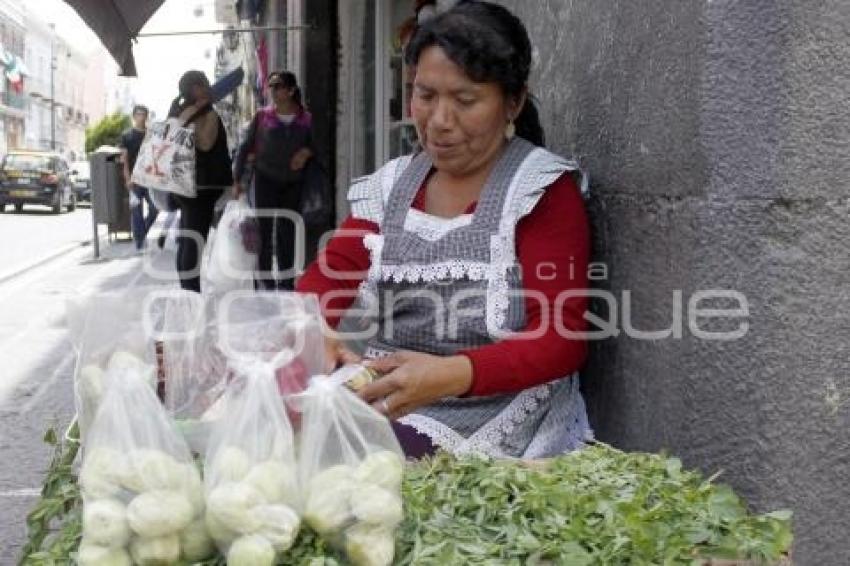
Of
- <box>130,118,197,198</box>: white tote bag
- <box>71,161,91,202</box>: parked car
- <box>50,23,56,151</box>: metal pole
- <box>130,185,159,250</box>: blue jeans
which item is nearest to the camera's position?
<box>130,118,197,198</box>: white tote bag

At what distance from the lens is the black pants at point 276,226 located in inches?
331

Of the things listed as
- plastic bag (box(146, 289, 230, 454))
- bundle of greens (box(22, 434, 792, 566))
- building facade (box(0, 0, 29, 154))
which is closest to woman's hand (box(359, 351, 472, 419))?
bundle of greens (box(22, 434, 792, 566))

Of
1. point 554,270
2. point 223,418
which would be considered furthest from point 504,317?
point 223,418

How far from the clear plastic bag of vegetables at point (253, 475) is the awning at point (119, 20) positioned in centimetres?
450

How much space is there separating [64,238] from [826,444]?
19.1 meters

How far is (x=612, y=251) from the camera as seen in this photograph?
240 centimetres

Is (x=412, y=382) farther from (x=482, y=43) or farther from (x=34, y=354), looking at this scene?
(x=34, y=354)

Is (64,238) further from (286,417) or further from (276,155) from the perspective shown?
(286,417)

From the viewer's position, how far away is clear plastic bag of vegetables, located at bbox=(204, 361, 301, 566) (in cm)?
140

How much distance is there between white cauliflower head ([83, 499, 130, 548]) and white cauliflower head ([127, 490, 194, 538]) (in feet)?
0.05

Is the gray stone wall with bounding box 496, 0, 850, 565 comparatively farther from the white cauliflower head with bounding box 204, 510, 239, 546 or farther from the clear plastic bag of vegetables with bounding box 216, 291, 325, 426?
the white cauliflower head with bounding box 204, 510, 239, 546

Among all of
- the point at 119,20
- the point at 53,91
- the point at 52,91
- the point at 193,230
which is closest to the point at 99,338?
the point at 119,20

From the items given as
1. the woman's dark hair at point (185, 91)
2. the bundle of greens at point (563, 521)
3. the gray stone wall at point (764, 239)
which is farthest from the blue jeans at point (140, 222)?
the bundle of greens at point (563, 521)

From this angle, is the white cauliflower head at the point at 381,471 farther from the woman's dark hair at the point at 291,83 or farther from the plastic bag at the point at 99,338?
the woman's dark hair at the point at 291,83
